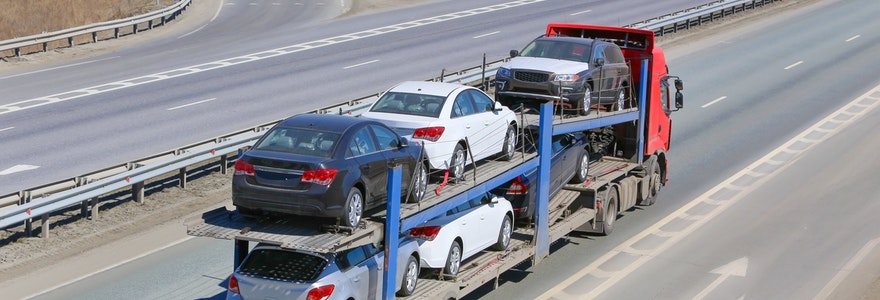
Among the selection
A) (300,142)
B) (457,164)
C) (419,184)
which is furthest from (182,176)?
(300,142)

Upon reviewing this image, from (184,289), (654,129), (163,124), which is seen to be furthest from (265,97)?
(184,289)

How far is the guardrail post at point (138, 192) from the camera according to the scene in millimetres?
21922

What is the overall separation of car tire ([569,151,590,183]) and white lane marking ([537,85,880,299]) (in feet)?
4.65

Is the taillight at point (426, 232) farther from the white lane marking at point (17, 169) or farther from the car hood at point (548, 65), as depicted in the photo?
the white lane marking at point (17, 169)

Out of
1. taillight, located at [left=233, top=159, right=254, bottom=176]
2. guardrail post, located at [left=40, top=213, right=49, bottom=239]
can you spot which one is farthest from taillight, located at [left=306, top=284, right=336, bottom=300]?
guardrail post, located at [left=40, top=213, right=49, bottom=239]

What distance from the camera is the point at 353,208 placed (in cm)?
1387

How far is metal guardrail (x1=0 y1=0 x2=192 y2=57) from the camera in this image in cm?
3775

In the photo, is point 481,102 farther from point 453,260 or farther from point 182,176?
point 182,176

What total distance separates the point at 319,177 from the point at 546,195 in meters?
6.15

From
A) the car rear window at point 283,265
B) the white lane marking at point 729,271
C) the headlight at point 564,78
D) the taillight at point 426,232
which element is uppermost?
the headlight at point 564,78

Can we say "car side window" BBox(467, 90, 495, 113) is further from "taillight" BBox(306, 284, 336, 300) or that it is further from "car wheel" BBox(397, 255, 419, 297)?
"taillight" BBox(306, 284, 336, 300)

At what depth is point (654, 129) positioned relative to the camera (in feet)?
80.7

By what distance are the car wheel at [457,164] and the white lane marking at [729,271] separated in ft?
16.0

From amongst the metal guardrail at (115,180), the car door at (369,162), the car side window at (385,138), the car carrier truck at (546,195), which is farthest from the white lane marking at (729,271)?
the car door at (369,162)
